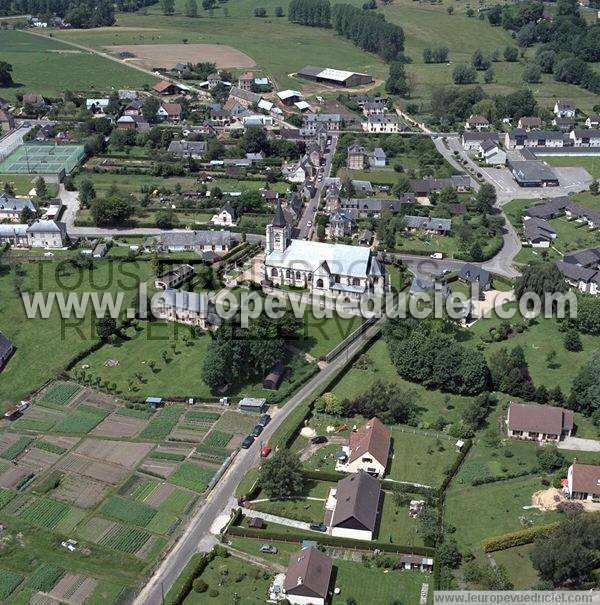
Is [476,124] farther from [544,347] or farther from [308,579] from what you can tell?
[308,579]

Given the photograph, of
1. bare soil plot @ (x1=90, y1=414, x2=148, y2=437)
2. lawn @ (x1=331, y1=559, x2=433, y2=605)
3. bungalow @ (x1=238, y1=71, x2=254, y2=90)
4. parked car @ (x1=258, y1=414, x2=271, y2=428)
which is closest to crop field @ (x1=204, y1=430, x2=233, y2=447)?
parked car @ (x1=258, y1=414, x2=271, y2=428)

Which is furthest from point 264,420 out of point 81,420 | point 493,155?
point 493,155

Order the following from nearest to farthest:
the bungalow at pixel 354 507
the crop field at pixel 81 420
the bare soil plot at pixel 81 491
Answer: the bungalow at pixel 354 507 → the bare soil plot at pixel 81 491 → the crop field at pixel 81 420

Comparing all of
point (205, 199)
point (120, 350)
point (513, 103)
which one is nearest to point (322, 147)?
point (205, 199)

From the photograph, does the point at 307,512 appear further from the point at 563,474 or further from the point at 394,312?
the point at 394,312

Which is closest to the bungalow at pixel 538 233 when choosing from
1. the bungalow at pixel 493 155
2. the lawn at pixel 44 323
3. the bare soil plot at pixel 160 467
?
the bungalow at pixel 493 155

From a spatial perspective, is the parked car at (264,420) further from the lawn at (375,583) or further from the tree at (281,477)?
the lawn at (375,583)
